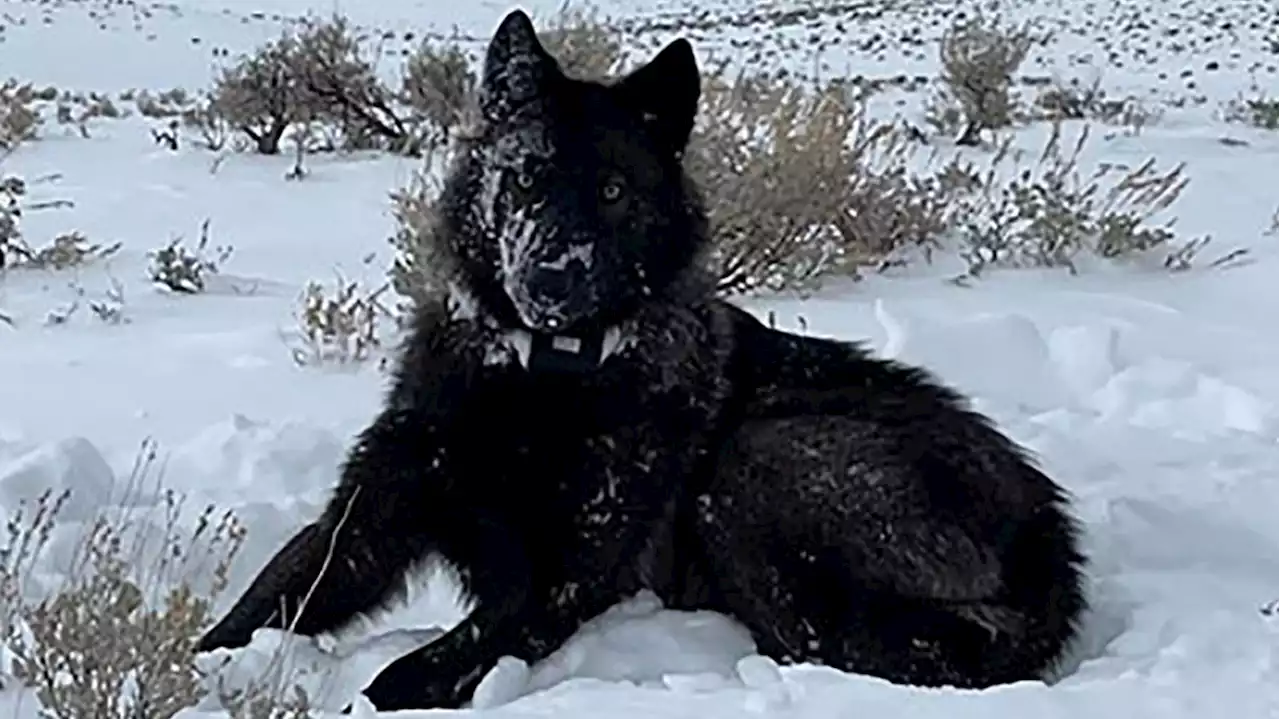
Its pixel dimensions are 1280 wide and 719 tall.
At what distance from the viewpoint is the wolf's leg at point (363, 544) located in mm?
3773

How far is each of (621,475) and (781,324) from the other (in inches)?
102

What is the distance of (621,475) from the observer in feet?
12.3

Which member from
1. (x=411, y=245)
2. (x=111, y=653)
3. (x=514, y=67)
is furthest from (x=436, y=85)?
(x=111, y=653)

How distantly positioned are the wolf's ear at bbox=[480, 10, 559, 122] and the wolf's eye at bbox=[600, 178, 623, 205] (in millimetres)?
235

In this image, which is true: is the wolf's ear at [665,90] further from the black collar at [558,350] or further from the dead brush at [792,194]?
the dead brush at [792,194]

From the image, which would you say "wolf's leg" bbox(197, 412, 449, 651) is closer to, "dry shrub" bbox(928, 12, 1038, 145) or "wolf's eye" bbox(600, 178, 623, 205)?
"wolf's eye" bbox(600, 178, 623, 205)

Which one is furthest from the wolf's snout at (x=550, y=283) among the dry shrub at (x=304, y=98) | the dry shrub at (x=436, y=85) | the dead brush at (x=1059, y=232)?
the dry shrub at (x=304, y=98)

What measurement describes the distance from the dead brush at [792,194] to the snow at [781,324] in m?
0.18

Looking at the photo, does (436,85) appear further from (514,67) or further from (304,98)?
(514,67)

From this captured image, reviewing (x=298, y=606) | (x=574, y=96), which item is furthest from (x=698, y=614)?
(x=574, y=96)

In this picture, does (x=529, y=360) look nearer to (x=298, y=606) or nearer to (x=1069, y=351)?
(x=298, y=606)

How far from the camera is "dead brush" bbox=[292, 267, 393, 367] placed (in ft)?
18.7

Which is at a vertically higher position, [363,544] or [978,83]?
[363,544]

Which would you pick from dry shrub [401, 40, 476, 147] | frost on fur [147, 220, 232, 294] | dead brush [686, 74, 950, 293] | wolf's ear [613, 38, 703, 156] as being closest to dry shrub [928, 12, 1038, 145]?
dry shrub [401, 40, 476, 147]
